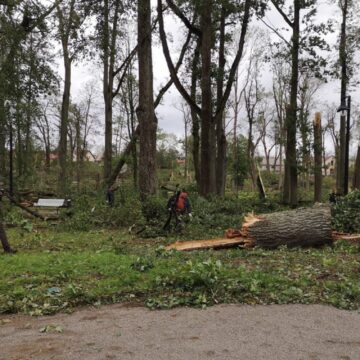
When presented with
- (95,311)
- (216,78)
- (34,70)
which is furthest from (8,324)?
(216,78)

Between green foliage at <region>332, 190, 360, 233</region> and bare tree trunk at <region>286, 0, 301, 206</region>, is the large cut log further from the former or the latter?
bare tree trunk at <region>286, 0, 301, 206</region>

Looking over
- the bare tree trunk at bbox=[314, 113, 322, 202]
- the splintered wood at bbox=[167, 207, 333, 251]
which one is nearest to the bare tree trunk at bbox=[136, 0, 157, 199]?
the splintered wood at bbox=[167, 207, 333, 251]

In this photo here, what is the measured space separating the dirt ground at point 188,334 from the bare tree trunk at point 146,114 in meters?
12.1

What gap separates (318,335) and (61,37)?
18.5m

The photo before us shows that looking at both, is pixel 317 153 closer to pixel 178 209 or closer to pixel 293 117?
pixel 293 117

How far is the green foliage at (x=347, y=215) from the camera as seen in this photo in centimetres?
1296

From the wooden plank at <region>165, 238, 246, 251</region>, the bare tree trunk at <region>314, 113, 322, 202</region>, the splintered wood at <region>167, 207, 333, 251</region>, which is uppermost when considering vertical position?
the bare tree trunk at <region>314, 113, 322, 202</region>

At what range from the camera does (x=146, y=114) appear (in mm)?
17781

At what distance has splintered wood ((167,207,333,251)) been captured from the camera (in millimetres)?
10477

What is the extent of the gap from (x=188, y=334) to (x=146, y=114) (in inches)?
541

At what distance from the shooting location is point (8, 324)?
5.23 meters

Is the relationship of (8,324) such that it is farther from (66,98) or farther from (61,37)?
(66,98)

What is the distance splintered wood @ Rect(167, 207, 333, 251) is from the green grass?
1.78 m

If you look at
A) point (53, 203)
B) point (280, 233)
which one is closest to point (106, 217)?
point (53, 203)
